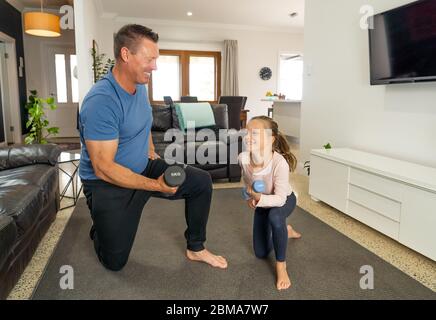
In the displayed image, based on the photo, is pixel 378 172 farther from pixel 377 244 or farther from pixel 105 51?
pixel 105 51

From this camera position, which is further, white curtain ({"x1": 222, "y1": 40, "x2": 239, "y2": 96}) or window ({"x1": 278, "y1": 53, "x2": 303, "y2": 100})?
window ({"x1": 278, "y1": 53, "x2": 303, "y2": 100})

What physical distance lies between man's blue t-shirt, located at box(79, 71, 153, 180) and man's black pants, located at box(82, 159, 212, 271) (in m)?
0.11

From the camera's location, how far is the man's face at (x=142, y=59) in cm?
160

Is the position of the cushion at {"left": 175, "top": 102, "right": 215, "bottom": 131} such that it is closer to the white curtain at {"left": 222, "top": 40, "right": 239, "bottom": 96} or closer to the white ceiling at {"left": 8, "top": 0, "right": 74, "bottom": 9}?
the white ceiling at {"left": 8, "top": 0, "right": 74, "bottom": 9}


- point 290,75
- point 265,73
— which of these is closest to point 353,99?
point 265,73

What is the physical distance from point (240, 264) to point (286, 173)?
579 mm

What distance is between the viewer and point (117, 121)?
159 centimetres

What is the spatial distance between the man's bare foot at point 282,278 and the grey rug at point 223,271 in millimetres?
29

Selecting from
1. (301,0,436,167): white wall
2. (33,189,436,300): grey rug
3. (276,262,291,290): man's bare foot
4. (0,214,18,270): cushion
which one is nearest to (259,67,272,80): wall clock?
(301,0,436,167): white wall

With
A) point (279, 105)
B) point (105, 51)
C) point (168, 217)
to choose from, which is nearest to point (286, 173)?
point (168, 217)

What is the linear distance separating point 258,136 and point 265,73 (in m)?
7.53

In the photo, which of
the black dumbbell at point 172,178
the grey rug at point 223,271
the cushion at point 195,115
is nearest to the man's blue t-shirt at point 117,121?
the black dumbbell at point 172,178

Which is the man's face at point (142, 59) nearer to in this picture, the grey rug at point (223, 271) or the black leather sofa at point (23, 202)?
the black leather sofa at point (23, 202)

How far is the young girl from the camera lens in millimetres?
1684
